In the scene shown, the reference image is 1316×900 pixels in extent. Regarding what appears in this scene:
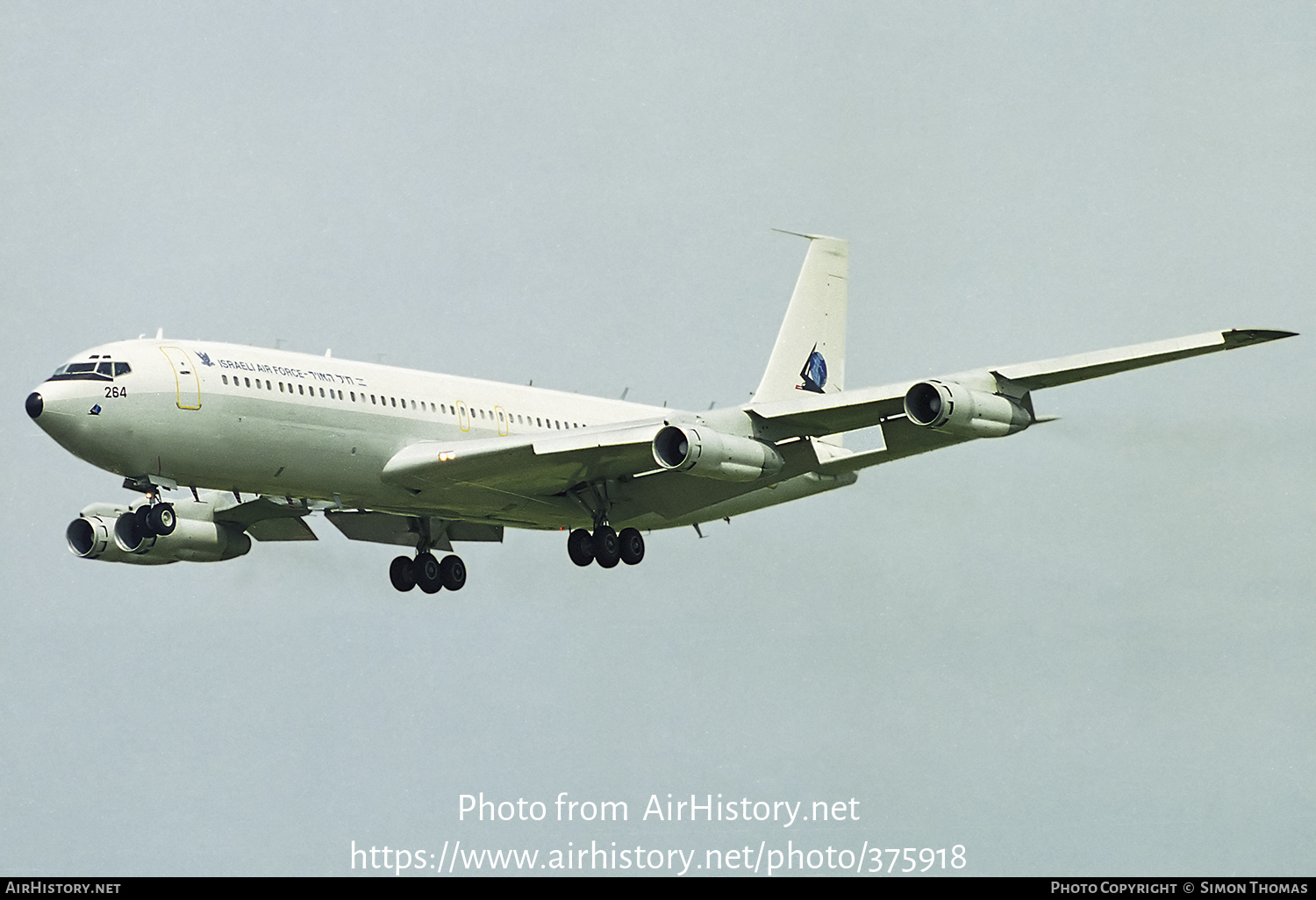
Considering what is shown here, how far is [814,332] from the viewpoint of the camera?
5853 cm

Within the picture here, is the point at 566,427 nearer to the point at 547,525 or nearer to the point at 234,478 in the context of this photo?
the point at 547,525

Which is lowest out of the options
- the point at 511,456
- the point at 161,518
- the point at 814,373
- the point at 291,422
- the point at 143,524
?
the point at 161,518

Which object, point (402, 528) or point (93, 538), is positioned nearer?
point (93, 538)

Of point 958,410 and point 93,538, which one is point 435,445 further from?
point 958,410

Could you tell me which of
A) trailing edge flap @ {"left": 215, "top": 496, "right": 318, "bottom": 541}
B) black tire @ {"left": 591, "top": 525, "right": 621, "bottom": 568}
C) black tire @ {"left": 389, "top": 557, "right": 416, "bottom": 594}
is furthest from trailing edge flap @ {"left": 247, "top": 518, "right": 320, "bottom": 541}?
black tire @ {"left": 591, "top": 525, "right": 621, "bottom": 568}

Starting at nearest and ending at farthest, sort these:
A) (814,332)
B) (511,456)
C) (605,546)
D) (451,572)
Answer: (511,456)
(605,546)
(451,572)
(814,332)

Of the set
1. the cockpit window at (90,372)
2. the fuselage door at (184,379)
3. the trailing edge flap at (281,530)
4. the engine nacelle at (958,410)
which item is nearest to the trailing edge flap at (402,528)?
the trailing edge flap at (281,530)

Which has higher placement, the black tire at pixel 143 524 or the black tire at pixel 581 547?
the black tire at pixel 581 547

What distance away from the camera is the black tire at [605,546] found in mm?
48875

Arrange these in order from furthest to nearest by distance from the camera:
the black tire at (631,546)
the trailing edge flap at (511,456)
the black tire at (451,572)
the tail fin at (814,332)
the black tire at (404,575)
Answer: the tail fin at (814,332) → the black tire at (451,572) → the black tire at (404,575) → the black tire at (631,546) → the trailing edge flap at (511,456)

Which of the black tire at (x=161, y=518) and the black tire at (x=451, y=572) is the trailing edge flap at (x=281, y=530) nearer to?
the black tire at (x=451, y=572)

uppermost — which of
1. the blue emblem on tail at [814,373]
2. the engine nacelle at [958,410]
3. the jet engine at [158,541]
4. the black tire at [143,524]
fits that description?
the blue emblem on tail at [814,373]

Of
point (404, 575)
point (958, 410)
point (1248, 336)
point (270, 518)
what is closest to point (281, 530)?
point (270, 518)

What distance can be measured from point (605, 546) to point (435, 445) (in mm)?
6114
